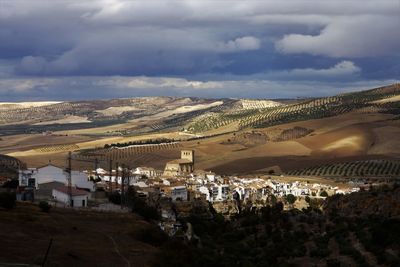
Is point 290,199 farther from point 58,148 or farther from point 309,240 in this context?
point 58,148

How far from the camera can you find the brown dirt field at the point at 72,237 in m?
30.5

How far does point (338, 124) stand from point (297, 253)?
444 feet

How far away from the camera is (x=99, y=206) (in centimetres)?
5519

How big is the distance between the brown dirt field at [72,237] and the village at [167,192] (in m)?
5.70

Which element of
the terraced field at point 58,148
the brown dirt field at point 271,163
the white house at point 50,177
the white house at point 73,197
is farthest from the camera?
the terraced field at point 58,148

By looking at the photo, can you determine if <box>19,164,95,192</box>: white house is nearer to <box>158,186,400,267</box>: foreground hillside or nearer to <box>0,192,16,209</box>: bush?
<box>158,186,400,267</box>: foreground hillside

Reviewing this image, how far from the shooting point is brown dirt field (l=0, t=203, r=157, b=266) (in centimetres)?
3048

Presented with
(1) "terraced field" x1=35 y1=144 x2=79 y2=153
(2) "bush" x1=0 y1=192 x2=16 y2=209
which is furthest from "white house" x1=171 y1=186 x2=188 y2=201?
(1) "terraced field" x1=35 y1=144 x2=79 y2=153

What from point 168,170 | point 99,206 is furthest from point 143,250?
point 168,170

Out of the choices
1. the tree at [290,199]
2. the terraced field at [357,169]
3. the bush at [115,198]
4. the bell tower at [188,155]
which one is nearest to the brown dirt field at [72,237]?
the bush at [115,198]

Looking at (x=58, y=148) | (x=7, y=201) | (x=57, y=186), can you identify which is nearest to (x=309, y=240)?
(x=7, y=201)

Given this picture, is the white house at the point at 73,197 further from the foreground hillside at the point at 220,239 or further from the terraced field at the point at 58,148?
the terraced field at the point at 58,148

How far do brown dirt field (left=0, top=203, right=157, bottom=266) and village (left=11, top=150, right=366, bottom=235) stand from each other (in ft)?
18.7

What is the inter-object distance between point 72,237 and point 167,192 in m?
38.6
